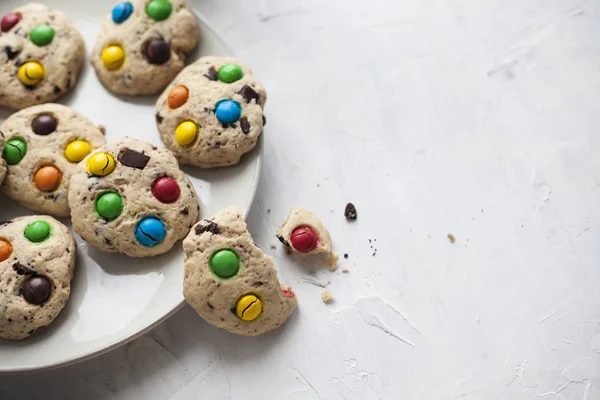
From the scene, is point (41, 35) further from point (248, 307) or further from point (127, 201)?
point (248, 307)

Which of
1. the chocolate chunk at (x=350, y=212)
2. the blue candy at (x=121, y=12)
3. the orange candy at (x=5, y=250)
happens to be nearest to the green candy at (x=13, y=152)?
the orange candy at (x=5, y=250)

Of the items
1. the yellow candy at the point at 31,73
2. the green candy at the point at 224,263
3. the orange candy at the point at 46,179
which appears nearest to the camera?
the green candy at the point at 224,263

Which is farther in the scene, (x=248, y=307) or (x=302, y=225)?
(x=302, y=225)

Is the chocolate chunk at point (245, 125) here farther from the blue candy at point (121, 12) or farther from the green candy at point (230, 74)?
the blue candy at point (121, 12)

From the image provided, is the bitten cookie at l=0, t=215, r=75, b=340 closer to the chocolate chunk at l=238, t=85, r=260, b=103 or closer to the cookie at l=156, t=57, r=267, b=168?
the cookie at l=156, t=57, r=267, b=168

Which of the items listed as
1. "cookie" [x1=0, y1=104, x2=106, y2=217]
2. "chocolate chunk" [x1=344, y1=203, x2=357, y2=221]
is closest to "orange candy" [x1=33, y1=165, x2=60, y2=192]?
"cookie" [x1=0, y1=104, x2=106, y2=217]

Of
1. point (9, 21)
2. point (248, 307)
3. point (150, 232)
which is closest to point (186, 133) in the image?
point (150, 232)

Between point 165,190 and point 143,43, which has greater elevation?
point 143,43
